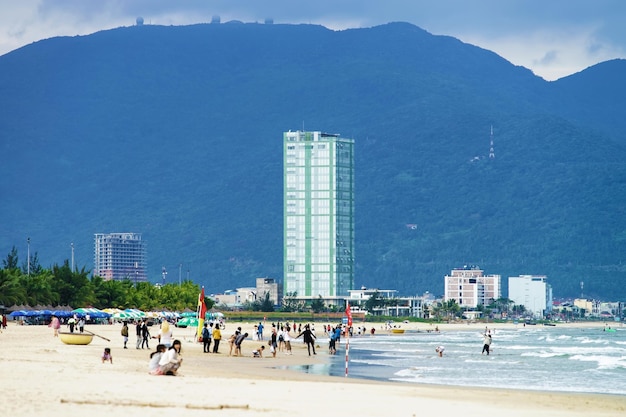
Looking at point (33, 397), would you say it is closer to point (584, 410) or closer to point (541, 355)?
point (584, 410)

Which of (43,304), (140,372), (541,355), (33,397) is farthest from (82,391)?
(43,304)

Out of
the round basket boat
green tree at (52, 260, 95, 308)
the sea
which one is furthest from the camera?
green tree at (52, 260, 95, 308)

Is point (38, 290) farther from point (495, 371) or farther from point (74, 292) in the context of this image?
point (495, 371)

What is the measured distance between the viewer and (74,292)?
13550cm

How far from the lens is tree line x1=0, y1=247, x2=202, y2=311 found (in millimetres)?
117312

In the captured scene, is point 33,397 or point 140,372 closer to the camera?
point 33,397

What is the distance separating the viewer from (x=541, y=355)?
80.6 metres

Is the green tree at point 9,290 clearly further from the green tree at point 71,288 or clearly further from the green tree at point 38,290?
the green tree at point 71,288

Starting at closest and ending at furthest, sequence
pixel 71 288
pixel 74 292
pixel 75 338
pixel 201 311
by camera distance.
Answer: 1. pixel 75 338
2. pixel 201 311
3. pixel 71 288
4. pixel 74 292

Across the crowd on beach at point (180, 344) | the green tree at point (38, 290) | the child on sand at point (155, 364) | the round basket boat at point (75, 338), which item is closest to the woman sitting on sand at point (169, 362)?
the crowd on beach at point (180, 344)

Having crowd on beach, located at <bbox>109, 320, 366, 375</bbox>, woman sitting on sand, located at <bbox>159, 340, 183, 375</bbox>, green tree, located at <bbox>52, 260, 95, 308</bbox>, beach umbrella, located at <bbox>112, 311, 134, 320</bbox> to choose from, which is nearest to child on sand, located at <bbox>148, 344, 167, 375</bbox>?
crowd on beach, located at <bbox>109, 320, 366, 375</bbox>

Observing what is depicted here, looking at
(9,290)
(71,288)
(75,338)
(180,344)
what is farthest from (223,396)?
(71,288)

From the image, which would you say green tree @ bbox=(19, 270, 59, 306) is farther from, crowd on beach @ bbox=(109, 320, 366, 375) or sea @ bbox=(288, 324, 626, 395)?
sea @ bbox=(288, 324, 626, 395)

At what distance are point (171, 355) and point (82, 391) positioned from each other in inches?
267
